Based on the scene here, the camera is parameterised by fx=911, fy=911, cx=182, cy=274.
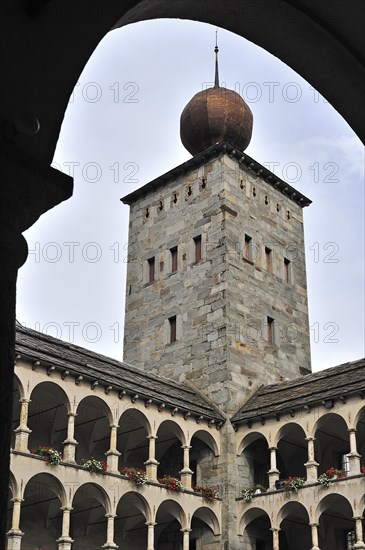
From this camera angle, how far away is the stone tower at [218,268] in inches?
1230

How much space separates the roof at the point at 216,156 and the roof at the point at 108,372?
8.66 metres

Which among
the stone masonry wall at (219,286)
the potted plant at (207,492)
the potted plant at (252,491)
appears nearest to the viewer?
the potted plant at (207,492)

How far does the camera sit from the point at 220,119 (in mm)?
34406

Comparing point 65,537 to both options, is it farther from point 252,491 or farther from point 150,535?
point 252,491

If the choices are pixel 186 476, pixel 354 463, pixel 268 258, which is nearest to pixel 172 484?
pixel 186 476

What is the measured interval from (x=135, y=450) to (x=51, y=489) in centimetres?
537

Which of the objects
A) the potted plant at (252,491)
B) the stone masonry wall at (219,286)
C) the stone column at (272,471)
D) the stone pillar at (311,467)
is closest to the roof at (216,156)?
the stone masonry wall at (219,286)

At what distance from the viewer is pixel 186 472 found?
27.9 meters

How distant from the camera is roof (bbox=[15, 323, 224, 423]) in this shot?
2473cm

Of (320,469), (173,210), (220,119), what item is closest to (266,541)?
(320,469)

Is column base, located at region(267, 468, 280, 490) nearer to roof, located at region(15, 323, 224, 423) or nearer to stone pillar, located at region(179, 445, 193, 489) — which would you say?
stone pillar, located at region(179, 445, 193, 489)

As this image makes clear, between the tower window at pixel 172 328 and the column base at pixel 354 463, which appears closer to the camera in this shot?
the column base at pixel 354 463

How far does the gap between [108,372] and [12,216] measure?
22936mm

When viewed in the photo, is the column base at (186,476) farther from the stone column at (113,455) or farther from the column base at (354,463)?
the column base at (354,463)
